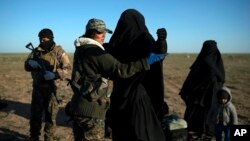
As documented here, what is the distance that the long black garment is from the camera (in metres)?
3.01

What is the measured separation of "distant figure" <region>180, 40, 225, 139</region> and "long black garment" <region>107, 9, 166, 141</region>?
13.9ft

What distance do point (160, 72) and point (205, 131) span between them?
182 inches

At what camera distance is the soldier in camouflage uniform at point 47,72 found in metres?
6.18

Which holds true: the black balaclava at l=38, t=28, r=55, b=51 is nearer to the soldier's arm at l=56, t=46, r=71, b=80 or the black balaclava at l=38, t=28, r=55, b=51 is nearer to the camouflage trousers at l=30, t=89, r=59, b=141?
the soldier's arm at l=56, t=46, r=71, b=80

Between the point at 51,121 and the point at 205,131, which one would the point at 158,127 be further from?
the point at 205,131

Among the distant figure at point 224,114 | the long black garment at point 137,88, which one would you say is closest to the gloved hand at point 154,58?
the long black garment at point 137,88

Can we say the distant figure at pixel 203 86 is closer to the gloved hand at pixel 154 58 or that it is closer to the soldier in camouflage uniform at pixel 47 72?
the soldier in camouflage uniform at pixel 47 72

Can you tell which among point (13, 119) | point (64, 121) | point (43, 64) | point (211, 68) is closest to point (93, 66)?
point (43, 64)

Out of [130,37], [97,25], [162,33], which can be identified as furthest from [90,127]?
[162,33]

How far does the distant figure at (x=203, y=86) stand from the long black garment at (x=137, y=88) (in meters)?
4.23

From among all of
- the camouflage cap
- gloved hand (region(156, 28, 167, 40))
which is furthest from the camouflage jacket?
gloved hand (region(156, 28, 167, 40))

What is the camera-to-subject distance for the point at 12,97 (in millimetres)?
12555

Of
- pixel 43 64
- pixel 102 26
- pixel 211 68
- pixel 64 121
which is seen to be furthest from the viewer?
pixel 64 121

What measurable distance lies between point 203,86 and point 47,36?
3.46 m
